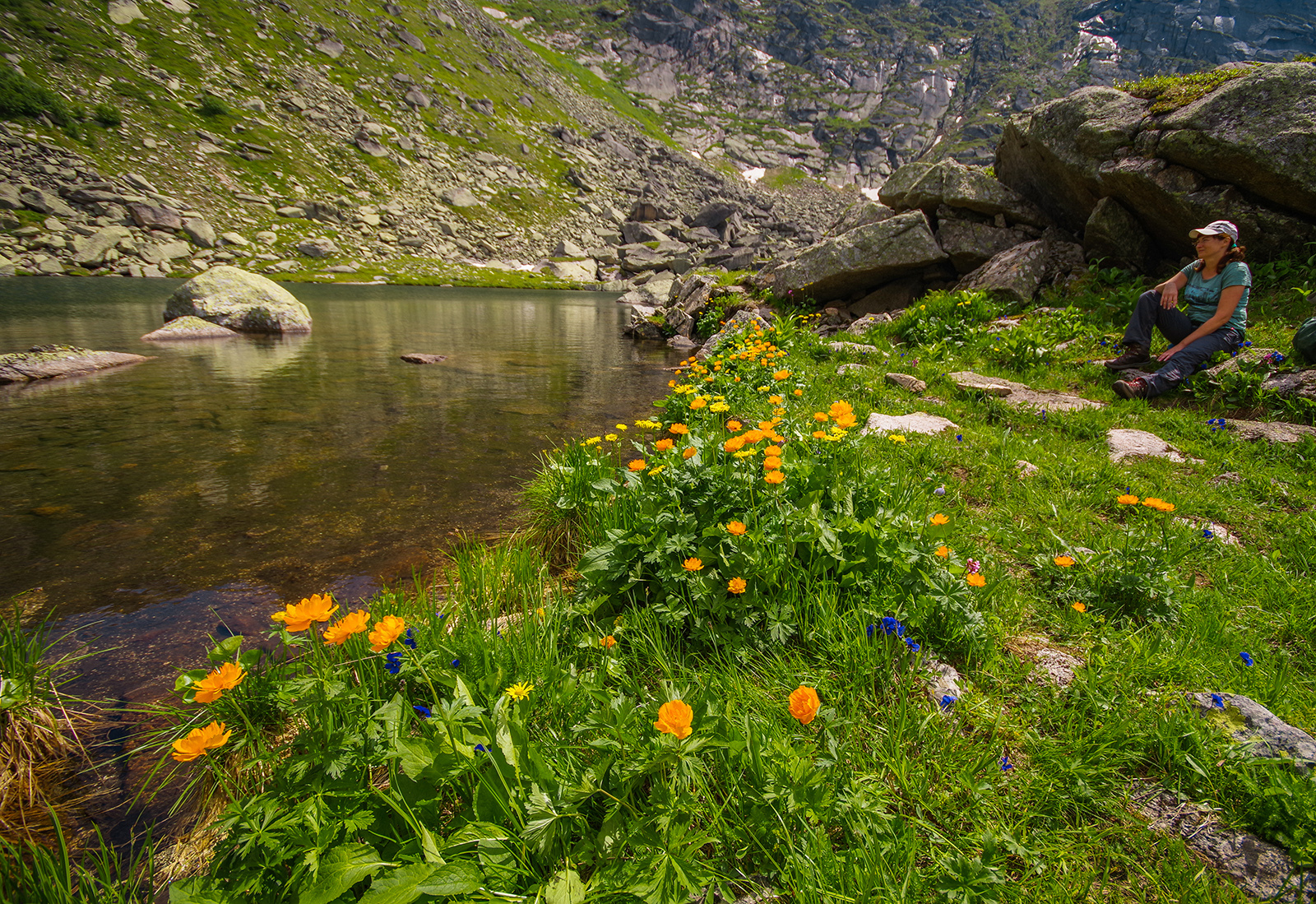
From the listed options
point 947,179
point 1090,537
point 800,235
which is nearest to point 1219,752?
point 1090,537

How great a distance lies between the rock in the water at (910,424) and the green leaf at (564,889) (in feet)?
14.8

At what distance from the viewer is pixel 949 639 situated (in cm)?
239

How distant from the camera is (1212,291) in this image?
6.71 meters

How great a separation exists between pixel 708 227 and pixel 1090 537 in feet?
358

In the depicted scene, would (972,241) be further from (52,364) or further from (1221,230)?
(52,364)

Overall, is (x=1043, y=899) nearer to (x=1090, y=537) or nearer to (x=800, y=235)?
(x=1090, y=537)

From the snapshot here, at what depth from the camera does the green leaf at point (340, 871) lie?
4.36 ft

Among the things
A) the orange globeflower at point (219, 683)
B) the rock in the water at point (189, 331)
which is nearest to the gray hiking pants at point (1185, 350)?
the orange globeflower at point (219, 683)

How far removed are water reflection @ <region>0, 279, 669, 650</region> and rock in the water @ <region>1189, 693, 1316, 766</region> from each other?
4.84 m

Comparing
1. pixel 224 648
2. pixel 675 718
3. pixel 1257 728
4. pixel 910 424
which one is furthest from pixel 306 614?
pixel 910 424

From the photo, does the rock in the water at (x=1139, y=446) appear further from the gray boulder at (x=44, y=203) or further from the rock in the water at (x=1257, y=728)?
the gray boulder at (x=44, y=203)

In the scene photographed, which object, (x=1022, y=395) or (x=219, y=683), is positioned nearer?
(x=219, y=683)

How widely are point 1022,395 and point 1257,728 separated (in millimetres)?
5702

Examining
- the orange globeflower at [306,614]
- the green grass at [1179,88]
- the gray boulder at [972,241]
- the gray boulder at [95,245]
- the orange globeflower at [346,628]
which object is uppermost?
the green grass at [1179,88]
